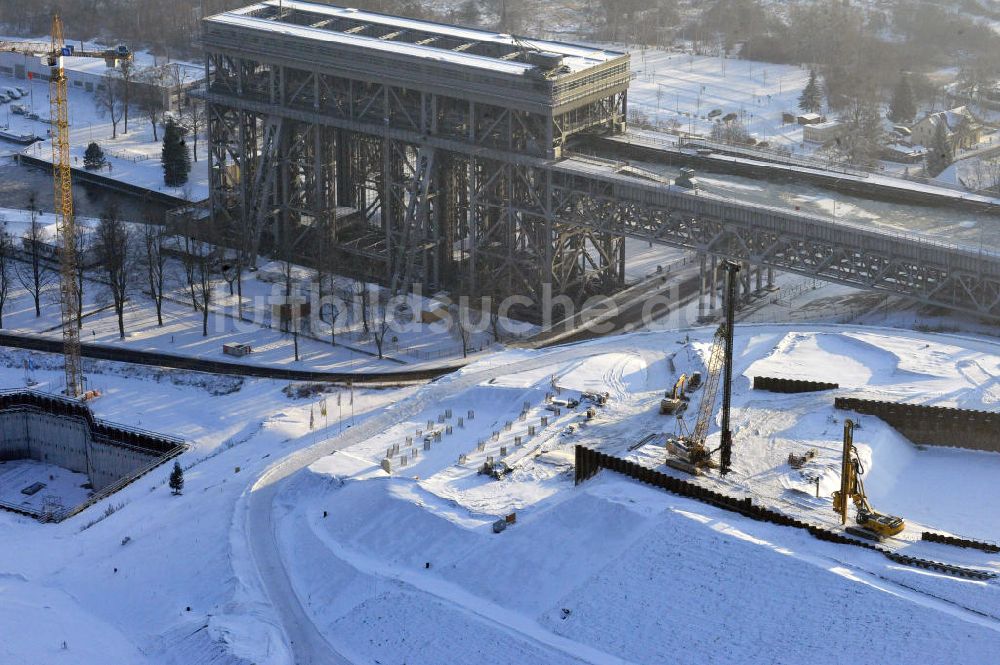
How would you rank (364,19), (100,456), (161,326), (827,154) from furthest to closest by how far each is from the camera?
(827,154), (364,19), (161,326), (100,456)

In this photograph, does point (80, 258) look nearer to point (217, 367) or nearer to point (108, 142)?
point (217, 367)

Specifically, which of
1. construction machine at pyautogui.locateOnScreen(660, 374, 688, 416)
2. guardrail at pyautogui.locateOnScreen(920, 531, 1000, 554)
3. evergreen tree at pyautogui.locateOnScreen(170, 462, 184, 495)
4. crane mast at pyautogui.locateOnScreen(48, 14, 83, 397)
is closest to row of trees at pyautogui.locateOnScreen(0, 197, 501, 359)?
crane mast at pyautogui.locateOnScreen(48, 14, 83, 397)

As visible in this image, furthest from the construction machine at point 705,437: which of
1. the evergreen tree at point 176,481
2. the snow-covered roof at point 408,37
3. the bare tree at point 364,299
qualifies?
the snow-covered roof at point 408,37

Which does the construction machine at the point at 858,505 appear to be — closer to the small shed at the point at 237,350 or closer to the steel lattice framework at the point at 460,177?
the steel lattice framework at the point at 460,177

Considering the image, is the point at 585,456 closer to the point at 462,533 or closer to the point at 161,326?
the point at 462,533

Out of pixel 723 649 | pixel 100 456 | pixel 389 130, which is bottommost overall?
pixel 100 456

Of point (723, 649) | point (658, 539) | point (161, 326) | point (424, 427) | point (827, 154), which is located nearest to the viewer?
point (723, 649)

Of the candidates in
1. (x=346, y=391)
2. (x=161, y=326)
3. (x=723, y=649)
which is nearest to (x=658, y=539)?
(x=723, y=649)
